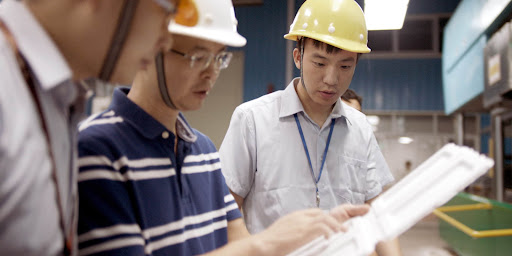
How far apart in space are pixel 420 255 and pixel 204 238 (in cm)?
476

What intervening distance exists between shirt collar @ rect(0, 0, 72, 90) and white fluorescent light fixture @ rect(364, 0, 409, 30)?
159 cm

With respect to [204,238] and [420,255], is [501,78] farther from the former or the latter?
[204,238]

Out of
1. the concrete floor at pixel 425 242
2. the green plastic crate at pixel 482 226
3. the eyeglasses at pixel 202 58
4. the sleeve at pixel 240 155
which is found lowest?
the concrete floor at pixel 425 242

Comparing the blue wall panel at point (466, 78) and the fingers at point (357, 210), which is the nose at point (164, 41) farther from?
the blue wall panel at point (466, 78)

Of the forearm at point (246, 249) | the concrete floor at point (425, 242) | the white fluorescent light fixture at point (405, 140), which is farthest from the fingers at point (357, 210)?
the white fluorescent light fixture at point (405, 140)

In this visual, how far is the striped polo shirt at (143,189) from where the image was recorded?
0.76m

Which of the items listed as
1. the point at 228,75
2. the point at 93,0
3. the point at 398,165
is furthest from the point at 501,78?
the point at 398,165

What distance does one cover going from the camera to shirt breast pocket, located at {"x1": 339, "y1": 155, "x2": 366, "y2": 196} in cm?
163

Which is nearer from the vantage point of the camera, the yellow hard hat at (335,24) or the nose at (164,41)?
the nose at (164,41)

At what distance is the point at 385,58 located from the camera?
7605 mm

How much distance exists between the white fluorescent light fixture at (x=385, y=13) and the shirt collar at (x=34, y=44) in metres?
1.59

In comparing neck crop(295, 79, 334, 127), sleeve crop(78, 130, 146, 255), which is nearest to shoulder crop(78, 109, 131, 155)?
sleeve crop(78, 130, 146, 255)

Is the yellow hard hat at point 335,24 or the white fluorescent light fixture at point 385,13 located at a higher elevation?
the white fluorescent light fixture at point 385,13

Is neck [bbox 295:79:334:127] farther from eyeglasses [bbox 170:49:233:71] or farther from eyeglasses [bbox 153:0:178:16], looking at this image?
eyeglasses [bbox 153:0:178:16]
